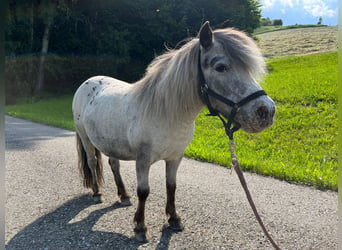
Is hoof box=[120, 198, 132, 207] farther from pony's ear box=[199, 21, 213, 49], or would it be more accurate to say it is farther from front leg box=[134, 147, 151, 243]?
pony's ear box=[199, 21, 213, 49]

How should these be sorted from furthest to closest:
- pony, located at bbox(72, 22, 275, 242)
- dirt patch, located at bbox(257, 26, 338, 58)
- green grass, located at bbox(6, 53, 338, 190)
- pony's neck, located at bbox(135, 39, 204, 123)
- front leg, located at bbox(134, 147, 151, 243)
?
dirt patch, located at bbox(257, 26, 338, 58), green grass, located at bbox(6, 53, 338, 190), front leg, located at bbox(134, 147, 151, 243), pony's neck, located at bbox(135, 39, 204, 123), pony, located at bbox(72, 22, 275, 242)

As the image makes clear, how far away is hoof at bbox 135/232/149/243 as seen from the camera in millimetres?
3112

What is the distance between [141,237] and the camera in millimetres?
3121

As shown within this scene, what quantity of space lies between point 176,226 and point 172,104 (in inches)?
59.7

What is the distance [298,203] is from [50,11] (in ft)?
76.2

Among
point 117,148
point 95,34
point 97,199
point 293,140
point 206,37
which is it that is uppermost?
point 95,34

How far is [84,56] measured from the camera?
2508cm

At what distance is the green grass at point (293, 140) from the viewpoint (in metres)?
5.18

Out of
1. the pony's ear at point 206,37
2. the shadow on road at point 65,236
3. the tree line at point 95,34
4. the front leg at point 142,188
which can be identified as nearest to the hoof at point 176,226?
the front leg at point 142,188

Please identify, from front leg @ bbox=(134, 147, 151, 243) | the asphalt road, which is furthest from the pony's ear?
the asphalt road

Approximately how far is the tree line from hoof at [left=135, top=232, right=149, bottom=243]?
865 inches

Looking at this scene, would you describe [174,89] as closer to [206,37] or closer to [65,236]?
[206,37]

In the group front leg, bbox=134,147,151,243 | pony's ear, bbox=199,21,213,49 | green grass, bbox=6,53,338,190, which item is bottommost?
green grass, bbox=6,53,338,190

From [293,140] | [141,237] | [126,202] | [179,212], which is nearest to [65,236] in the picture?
[141,237]
